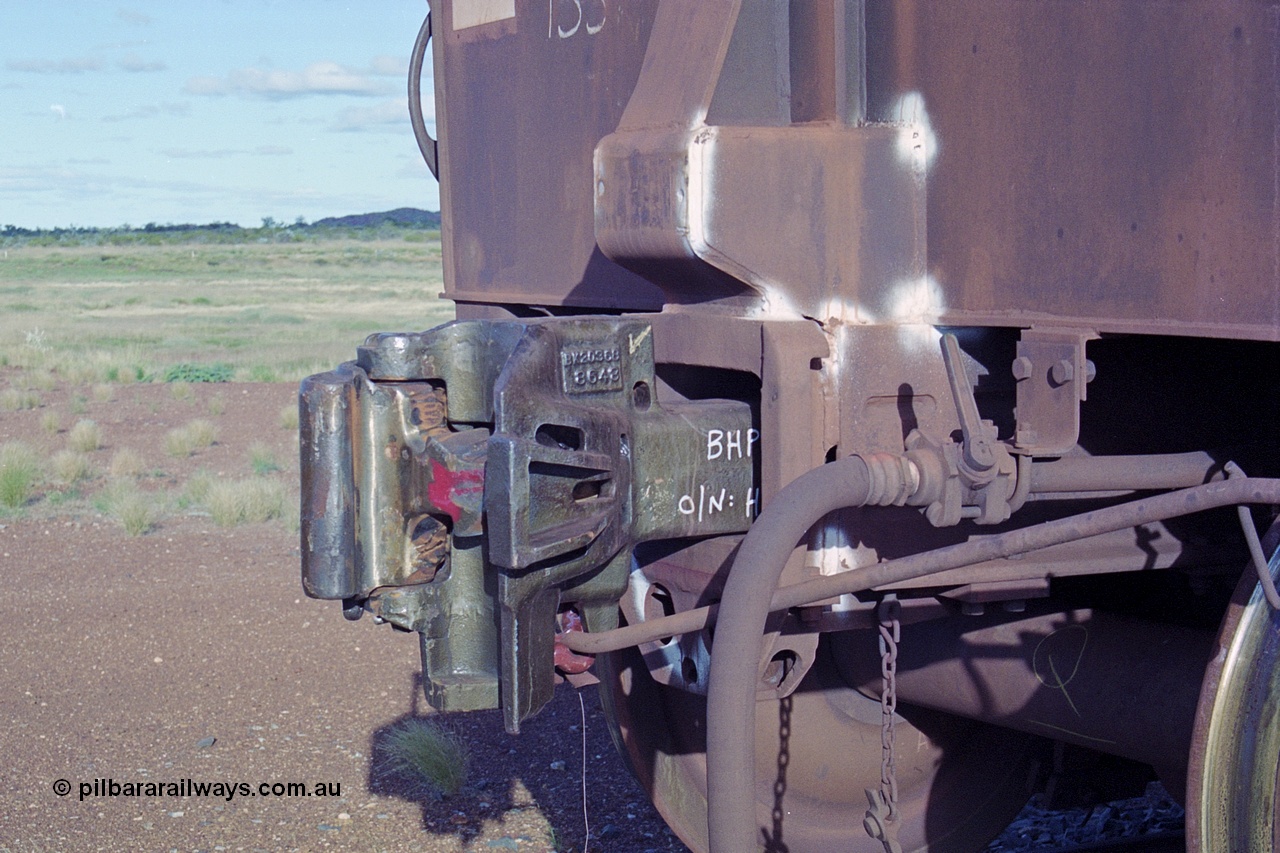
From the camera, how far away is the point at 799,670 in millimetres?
2465

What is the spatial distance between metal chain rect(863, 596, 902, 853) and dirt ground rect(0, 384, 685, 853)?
1849 millimetres

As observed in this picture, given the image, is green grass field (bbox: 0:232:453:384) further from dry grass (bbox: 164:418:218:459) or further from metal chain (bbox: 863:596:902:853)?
metal chain (bbox: 863:596:902:853)

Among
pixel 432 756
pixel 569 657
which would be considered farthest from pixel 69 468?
pixel 569 657

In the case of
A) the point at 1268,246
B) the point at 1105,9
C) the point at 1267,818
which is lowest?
the point at 1267,818

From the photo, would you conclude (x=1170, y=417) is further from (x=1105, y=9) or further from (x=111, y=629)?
(x=111, y=629)

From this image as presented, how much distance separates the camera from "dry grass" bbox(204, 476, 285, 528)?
9438 mm

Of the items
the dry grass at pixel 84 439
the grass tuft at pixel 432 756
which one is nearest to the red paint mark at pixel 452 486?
the grass tuft at pixel 432 756

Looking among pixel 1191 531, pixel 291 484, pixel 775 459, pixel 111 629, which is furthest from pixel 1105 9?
pixel 291 484

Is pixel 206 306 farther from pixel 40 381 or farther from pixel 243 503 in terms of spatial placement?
pixel 243 503

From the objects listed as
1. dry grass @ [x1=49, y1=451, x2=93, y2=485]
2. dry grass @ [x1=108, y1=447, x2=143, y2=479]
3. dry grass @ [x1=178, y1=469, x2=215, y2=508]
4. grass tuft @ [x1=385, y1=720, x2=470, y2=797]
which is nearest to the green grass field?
dry grass @ [x1=108, y1=447, x2=143, y2=479]

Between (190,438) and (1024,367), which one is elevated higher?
(1024,367)

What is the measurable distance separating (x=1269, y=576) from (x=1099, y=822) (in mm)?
2637

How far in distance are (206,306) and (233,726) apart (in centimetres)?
3877

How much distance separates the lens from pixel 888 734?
7.50 ft
